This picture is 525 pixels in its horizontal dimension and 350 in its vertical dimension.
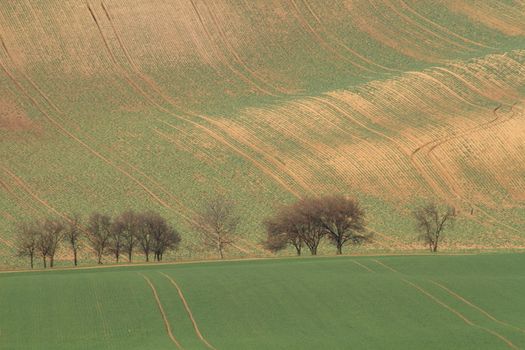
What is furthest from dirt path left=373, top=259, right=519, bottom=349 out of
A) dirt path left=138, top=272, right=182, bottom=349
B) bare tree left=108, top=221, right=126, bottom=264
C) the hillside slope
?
the hillside slope

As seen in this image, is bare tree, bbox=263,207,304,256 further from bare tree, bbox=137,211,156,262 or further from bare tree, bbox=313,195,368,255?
bare tree, bbox=137,211,156,262

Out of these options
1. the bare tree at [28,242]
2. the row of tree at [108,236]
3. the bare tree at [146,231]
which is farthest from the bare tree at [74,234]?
the bare tree at [146,231]

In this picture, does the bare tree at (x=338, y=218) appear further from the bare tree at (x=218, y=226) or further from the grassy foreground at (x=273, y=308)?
the grassy foreground at (x=273, y=308)

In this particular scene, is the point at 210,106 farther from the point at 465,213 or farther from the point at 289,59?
the point at 465,213

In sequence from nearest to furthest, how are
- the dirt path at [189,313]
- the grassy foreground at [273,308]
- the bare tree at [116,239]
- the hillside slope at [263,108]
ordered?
the dirt path at [189,313]
the grassy foreground at [273,308]
the bare tree at [116,239]
the hillside slope at [263,108]

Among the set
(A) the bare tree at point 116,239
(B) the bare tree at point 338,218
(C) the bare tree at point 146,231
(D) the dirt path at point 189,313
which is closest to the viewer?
(D) the dirt path at point 189,313

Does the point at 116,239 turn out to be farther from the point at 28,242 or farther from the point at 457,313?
the point at 457,313
